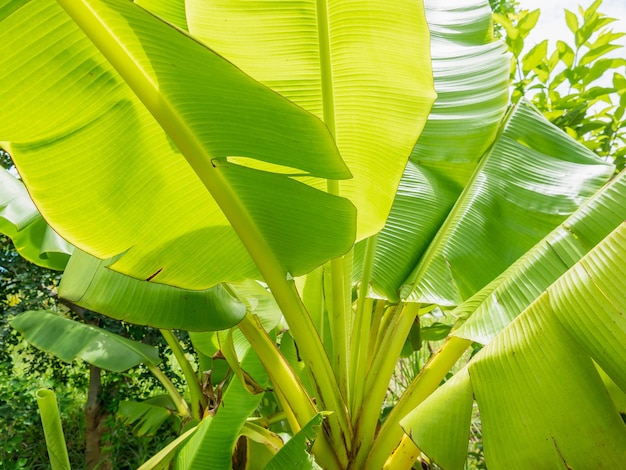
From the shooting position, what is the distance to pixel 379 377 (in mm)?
1149

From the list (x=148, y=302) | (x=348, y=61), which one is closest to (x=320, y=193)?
(x=348, y=61)

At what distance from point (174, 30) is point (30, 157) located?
13.7 inches

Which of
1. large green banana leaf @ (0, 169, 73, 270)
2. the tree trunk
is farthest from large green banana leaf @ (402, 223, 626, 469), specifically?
the tree trunk

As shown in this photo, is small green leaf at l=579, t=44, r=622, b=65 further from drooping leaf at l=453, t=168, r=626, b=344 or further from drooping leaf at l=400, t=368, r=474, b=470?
drooping leaf at l=400, t=368, r=474, b=470

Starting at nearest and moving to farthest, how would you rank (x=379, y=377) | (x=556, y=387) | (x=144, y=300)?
(x=556, y=387) < (x=144, y=300) < (x=379, y=377)

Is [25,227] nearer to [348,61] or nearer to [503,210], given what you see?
[348,61]

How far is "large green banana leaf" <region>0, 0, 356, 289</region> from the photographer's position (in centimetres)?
64

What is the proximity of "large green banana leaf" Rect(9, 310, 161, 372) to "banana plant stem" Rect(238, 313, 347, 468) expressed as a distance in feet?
2.55

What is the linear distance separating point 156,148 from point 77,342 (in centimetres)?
108

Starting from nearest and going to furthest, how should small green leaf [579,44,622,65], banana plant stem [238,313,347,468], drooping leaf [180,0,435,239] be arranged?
drooping leaf [180,0,435,239], banana plant stem [238,313,347,468], small green leaf [579,44,622,65]

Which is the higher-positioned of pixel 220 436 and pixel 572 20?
pixel 572 20

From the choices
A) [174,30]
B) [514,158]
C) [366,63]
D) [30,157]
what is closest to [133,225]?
[30,157]

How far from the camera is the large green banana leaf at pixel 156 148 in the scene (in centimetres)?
64

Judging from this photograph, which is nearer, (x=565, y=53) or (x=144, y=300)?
(x=144, y=300)
